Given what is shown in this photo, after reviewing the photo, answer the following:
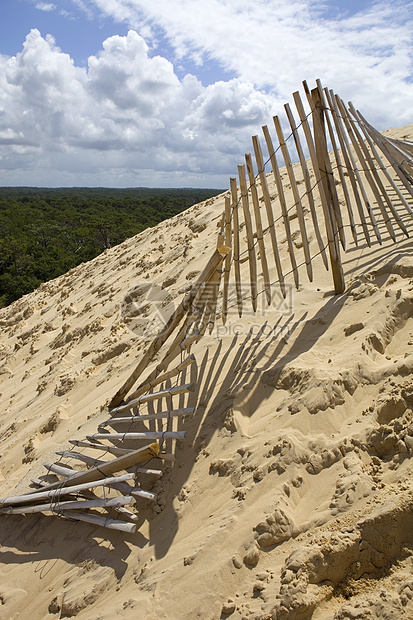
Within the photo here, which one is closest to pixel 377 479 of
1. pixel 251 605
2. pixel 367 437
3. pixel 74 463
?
pixel 367 437

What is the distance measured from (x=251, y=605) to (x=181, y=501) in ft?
2.74

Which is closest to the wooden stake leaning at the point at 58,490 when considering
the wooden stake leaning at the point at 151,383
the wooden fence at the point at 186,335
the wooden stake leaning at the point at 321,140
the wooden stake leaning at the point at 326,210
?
the wooden fence at the point at 186,335

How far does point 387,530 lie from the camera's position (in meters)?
1.63

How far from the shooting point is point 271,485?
213cm

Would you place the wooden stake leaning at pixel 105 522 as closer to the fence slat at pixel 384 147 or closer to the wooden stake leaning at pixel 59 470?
the wooden stake leaning at pixel 59 470

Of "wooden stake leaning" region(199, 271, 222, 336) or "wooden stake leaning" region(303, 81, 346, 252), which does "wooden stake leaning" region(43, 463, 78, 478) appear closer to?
"wooden stake leaning" region(199, 271, 222, 336)

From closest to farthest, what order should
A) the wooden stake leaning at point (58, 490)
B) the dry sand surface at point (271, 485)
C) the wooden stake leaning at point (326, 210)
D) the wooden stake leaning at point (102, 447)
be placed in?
the dry sand surface at point (271, 485) < the wooden stake leaning at point (58, 490) < the wooden stake leaning at point (102, 447) < the wooden stake leaning at point (326, 210)

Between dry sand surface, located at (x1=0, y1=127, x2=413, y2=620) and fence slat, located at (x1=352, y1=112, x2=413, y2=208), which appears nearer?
dry sand surface, located at (x1=0, y1=127, x2=413, y2=620)

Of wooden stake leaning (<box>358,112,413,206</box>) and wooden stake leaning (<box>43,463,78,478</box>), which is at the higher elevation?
wooden stake leaning (<box>358,112,413,206</box>)

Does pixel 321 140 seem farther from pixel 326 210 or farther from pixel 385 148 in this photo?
pixel 385 148

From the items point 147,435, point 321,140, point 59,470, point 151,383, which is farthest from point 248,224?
point 59,470

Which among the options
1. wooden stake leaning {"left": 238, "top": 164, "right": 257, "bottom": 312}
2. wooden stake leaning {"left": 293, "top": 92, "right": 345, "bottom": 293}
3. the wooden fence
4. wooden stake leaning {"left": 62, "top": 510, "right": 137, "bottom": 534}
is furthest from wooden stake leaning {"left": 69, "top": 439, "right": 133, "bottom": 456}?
wooden stake leaning {"left": 293, "top": 92, "right": 345, "bottom": 293}

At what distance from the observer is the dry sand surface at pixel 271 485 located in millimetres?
1639

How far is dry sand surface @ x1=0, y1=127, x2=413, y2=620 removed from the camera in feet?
5.38
